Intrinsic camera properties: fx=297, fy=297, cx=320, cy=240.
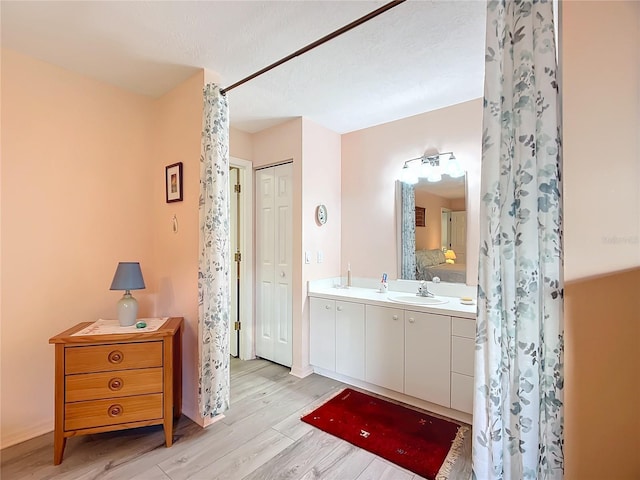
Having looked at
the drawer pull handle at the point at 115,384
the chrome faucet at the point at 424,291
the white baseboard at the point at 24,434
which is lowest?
the white baseboard at the point at 24,434

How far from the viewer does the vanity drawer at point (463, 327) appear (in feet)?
6.79

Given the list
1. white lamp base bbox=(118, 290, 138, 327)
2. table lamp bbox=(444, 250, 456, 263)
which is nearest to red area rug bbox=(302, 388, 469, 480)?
table lamp bbox=(444, 250, 456, 263)

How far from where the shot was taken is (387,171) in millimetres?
3055

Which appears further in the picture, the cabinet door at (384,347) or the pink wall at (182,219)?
the cabinet door at (384,347)

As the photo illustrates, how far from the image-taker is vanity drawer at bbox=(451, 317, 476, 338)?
2.07 meters

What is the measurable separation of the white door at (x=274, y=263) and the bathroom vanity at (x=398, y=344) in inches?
13.2

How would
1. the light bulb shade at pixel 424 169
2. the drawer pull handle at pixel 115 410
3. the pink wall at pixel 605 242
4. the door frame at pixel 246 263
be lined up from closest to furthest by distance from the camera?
the pink wall at pixel 605 242 → the drawer pull handle at pixel 115 410 → the light bulb shade at pixel 424 169 → the door frame at pixel 246 263

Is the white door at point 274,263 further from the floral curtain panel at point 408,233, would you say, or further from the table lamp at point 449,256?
the table lamp at point 449,256

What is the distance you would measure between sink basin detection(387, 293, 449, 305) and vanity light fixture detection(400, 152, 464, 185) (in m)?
1.09

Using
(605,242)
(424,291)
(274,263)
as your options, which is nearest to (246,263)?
(274,263)

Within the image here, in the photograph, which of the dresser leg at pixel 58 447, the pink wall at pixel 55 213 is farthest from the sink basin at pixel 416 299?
the dresser leg at pixel 58 447

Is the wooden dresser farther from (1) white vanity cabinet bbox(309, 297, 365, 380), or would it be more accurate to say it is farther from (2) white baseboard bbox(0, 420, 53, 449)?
(1) white vanity cabinet bbox(309, 297, 365, 380)

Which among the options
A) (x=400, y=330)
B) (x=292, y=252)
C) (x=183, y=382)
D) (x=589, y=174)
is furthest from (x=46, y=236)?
(x=589, y=174)

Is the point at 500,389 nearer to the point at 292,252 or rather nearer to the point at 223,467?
the point at 223,467
